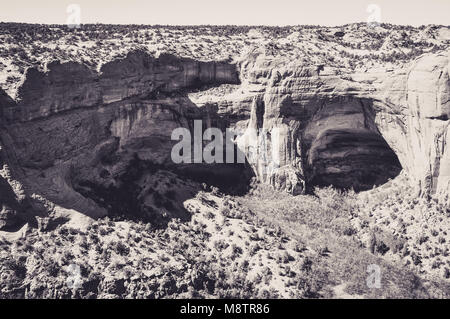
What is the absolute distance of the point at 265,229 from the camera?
216 ft

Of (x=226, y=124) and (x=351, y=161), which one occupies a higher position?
(x=226, y=124)

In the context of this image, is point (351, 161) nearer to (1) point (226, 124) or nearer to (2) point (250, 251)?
(1) point (226, 124)

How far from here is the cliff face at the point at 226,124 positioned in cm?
6322

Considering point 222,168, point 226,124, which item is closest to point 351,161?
point 222,168

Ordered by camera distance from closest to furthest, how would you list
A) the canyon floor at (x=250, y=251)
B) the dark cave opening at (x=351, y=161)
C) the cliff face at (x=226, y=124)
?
1. the canyon floor at (x=250, y=251)
2. the cliff face at (x=226, y=124)
3. the dark cave opening at (x=351, y=161)

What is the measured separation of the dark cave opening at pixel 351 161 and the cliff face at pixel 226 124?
4.1 inches

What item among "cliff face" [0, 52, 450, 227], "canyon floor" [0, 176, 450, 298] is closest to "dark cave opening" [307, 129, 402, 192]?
"cliff face" [0, 52, 450, 227]

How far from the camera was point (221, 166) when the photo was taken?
73.1m

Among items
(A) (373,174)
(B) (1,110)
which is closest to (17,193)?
(B) (1,110)

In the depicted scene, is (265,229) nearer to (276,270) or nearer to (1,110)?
(276,270)

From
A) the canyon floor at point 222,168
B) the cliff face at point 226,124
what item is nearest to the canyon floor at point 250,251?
the canyon floor at point 222,168

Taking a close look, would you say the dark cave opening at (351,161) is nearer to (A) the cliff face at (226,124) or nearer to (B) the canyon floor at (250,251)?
(A) the cliff face at (226,124)

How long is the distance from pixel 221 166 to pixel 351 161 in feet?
42.4

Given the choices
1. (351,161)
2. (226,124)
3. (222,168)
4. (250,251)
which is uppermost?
(226,124)
